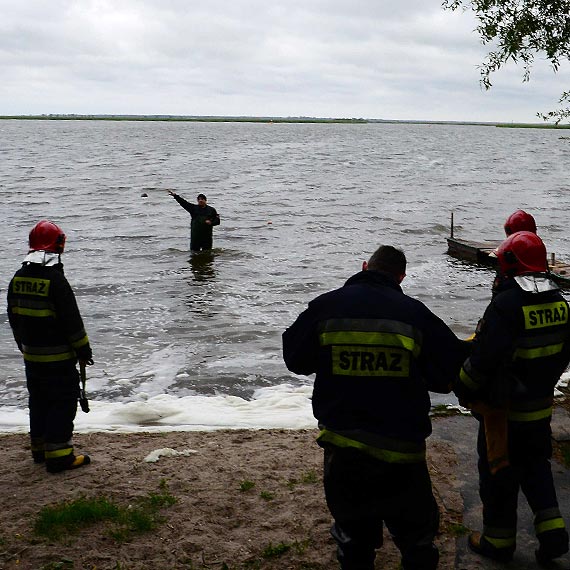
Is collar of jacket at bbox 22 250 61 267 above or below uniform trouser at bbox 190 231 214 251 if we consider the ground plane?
above

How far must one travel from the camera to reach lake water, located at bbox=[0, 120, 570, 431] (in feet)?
34.4

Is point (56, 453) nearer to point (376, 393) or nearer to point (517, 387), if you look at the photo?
point (376, 393)

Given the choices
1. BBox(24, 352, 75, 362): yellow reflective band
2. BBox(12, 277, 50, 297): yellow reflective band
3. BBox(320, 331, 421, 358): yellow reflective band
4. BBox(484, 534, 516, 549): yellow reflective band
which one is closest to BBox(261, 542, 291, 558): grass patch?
BBox(484, 534, 516, 549): yellow reflective band

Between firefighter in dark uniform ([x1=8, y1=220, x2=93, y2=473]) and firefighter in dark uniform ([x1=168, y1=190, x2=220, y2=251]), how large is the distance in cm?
1244

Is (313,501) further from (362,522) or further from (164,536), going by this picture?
(362,522)

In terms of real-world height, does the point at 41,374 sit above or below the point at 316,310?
below

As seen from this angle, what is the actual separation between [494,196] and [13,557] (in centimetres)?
4786

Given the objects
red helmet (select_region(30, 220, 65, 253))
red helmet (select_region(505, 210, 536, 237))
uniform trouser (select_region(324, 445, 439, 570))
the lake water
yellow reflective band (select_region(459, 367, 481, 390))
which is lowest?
the lake water

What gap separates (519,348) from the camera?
14.1 feet

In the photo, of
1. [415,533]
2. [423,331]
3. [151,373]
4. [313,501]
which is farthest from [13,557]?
[151,373]

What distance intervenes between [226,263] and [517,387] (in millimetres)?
19157

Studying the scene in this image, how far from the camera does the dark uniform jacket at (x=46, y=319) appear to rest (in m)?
5.96

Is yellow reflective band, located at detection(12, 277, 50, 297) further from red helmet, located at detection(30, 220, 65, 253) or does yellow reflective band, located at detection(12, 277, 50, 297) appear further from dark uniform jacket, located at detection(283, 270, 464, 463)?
dark uniform jacket, located at detection(283, 270, 464, 463)

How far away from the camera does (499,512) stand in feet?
15.3
